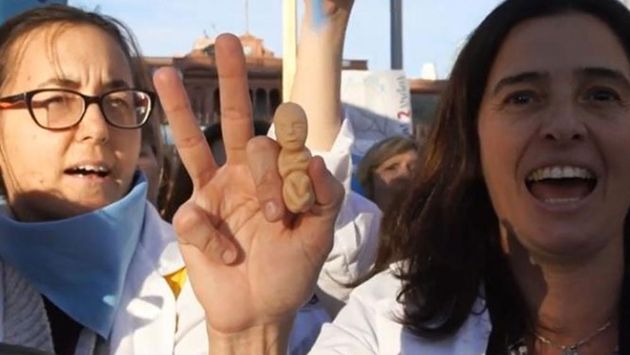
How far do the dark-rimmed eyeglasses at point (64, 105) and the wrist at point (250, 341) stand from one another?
697mm

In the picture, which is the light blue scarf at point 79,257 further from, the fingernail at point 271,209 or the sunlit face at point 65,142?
the fingernail at point 271,209

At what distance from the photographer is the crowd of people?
1.40m

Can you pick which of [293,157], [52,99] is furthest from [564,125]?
[52,99]

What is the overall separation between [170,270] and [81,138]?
28cm

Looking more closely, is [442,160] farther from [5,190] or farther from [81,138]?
[5,190]

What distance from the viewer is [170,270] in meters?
2.03

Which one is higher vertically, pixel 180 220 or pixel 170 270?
pixel 180 220

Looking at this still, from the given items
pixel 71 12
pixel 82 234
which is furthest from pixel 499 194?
pixel 71 12

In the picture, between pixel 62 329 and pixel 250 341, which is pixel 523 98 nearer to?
pixel 250 341

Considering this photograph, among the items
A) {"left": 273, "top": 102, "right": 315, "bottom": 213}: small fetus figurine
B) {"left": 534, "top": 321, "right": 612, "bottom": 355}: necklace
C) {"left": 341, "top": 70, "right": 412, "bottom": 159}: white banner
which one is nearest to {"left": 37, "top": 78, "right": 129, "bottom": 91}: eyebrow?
{"left": 273, "top": 102, "right": 315, "bottom": 213}: small fetus figurine

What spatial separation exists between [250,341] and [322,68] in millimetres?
883

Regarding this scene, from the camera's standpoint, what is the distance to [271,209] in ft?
4.41

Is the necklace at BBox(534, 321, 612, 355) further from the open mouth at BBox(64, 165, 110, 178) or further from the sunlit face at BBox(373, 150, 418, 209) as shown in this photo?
the sunlit face at BBox(373, 150, 418, 209)

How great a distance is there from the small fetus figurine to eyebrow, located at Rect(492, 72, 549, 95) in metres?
0.54
